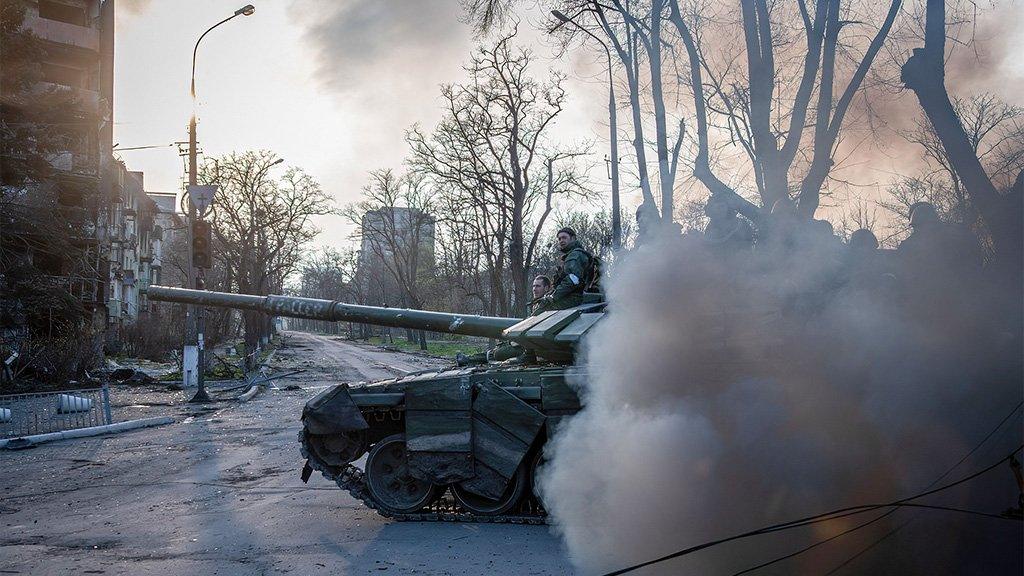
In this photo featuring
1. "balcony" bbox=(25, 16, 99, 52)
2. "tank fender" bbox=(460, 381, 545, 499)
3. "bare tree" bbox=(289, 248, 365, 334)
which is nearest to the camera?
"tank fender" bbox=(460, 381, 545, 499)

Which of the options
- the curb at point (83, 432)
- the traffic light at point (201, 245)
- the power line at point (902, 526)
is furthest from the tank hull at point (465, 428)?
the traffic light at point (201, 245)

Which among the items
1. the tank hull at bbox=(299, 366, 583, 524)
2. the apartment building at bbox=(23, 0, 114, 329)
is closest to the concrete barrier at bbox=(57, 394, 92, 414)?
the tank hull at bbox=(299, 366, 583, 524)

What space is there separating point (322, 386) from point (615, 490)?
18.1 m

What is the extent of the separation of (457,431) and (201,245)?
11126 mm

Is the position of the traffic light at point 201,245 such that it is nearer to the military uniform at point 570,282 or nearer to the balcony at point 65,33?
the military uniform at point 570,282

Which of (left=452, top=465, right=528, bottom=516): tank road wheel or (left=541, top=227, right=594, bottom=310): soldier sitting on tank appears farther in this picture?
(left=541, top=227, right=594, bottom=310): soldier sitting on tank

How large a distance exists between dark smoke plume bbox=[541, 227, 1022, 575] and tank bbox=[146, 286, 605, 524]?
3.00 ft

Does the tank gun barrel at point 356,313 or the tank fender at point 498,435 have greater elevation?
the tank gun barrel at point 356,313

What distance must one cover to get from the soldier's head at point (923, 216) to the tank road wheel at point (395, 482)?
4.34 metres

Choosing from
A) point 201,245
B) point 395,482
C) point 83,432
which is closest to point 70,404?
point 83,432

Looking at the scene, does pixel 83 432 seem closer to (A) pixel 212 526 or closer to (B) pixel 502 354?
(A) pixel 212 526

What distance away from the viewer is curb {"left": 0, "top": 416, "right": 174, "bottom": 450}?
37.7 feet

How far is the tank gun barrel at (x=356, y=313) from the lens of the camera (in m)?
9.02

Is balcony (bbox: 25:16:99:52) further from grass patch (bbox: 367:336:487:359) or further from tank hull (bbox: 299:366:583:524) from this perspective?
tank hull (bbox: 299:366:583:524)
